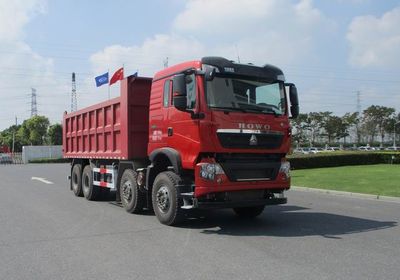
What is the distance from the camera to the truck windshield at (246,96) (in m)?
9.11

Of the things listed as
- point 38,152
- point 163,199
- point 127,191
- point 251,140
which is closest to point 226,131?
point 251,140

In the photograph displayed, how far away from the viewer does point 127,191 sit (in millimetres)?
11766

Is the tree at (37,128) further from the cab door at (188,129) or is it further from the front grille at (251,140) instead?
the front grille at (251,140)

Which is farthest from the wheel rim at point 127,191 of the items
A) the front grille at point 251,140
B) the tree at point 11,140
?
the tree at point 11,140

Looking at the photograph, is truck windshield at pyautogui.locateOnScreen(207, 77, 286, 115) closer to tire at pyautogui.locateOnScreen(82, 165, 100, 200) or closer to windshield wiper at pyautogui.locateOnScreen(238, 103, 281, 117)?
windshield wiper at pyautogui.locateOnScreen(238, 103, 281, 117)

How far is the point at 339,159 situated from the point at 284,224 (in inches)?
942

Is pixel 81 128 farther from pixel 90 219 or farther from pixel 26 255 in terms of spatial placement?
pixel 26 255

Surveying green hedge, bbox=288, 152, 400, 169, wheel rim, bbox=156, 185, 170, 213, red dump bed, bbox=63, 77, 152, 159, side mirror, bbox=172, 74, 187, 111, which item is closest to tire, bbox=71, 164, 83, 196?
red dump bed, bbox=63, 77, 152, 159

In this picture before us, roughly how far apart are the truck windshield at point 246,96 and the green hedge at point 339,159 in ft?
62.5

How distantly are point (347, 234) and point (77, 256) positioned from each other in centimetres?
462

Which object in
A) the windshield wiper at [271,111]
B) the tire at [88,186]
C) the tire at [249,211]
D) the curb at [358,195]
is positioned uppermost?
the windshield wiper at [271,111]

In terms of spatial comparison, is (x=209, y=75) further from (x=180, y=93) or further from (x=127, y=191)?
(x=127, y=191)

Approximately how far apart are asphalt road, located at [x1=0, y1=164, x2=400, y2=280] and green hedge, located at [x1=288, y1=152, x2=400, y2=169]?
1692 cm

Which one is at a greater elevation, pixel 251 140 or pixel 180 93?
pixel 180 93
